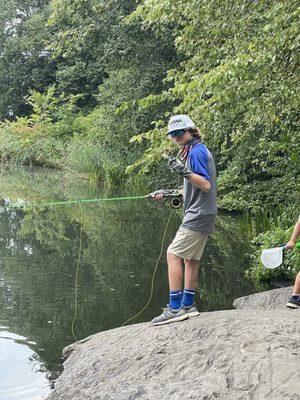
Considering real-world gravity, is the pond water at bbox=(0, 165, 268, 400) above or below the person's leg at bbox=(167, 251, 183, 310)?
below

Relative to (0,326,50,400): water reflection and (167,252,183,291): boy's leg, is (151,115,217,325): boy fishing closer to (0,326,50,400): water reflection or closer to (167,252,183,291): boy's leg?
(167,252,183,291): boy's leg

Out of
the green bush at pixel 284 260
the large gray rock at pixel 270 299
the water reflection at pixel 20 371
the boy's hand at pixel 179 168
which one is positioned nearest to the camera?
the boy's hand at pixel 179 168

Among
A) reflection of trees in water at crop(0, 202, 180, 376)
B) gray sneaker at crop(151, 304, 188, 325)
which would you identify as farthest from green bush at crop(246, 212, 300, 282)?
gray sneaker at crop(151, 304, 188, 325)

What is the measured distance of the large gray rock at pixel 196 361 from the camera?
3502 millimetres

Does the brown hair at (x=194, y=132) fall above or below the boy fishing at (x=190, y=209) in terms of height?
above

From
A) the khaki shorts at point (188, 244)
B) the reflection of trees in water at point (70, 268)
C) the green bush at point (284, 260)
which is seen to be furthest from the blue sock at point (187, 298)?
the green bush at point (284, 260)

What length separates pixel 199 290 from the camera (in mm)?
8344

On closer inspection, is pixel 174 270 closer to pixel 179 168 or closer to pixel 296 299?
pixel 179 168

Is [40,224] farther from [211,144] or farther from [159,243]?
[211,144]

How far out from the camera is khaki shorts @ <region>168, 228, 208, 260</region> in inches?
189

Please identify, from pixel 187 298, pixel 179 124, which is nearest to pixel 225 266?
pixel 187 298

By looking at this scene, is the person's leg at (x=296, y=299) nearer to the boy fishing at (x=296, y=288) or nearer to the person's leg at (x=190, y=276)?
the boy fishing at (x=296, y=288)

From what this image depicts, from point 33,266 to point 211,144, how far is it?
3.59 m

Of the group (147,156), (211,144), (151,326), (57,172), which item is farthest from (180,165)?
(57,172)
